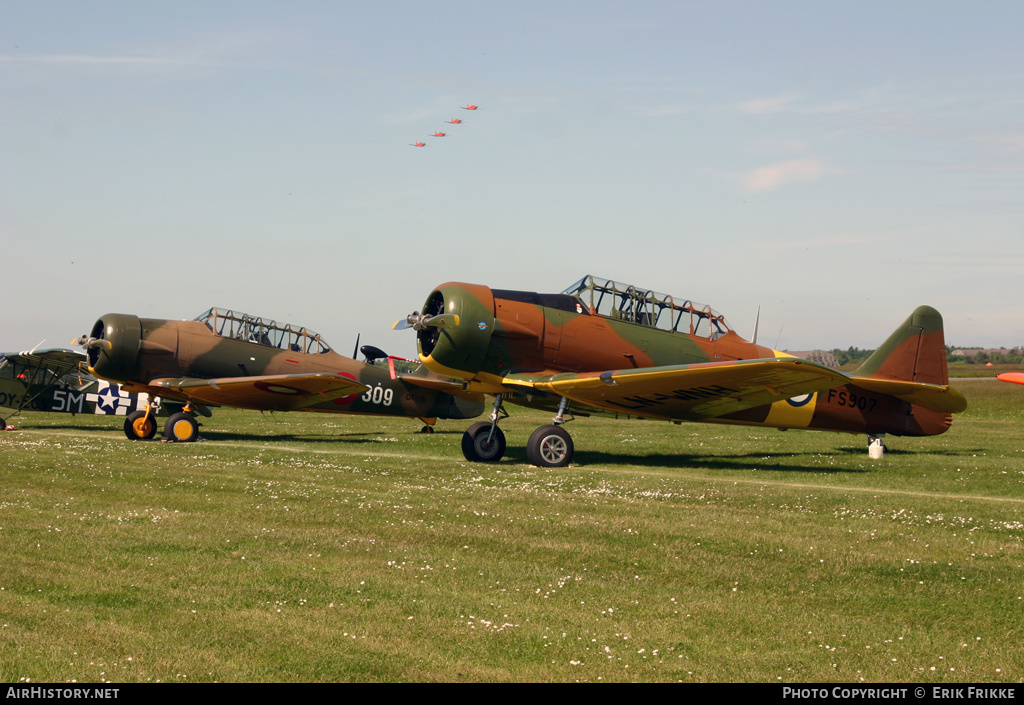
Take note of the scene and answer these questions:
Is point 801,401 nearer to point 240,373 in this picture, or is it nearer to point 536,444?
point 536,444

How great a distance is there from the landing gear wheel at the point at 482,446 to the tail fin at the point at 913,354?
748 centimetres

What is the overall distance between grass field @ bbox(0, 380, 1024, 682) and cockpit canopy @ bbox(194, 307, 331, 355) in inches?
367

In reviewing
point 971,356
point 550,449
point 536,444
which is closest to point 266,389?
point 536,444

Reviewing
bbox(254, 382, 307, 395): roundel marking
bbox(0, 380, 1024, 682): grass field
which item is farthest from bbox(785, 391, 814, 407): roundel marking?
bbox(254, 382, 307, 395): roundel marking

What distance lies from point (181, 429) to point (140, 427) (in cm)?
135

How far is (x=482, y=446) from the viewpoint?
1703 cm

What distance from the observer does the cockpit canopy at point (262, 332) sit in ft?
77.9

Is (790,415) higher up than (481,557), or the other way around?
(790,415)

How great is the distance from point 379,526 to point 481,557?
71.1 inches

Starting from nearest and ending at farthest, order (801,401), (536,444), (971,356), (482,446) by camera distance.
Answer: (536,444) < (482,446) < (801,401) < (971,356)

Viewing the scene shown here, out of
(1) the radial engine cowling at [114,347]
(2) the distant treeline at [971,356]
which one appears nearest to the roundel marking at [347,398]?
(1) the radial engine cowling at [114,347]
